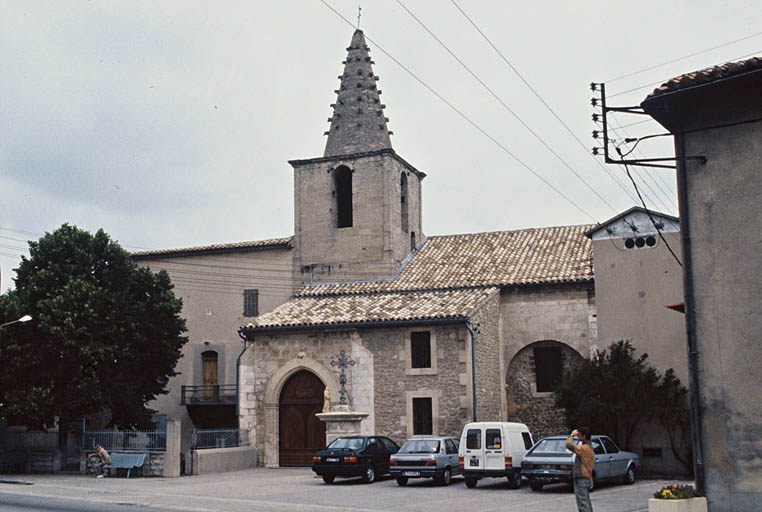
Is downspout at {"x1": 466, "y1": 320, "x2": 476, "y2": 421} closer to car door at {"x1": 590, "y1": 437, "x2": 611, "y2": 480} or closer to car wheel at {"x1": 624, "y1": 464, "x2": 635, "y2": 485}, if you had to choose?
car wheel at {"x1": 624, "y1": 464, "x2": 635, "y2": 485}

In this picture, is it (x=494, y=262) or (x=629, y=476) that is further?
(x=494, y=262)

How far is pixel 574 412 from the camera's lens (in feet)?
86.7

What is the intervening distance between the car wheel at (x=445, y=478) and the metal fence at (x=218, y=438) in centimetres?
864

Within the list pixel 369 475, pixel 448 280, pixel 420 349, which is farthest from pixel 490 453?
pixel 448 280

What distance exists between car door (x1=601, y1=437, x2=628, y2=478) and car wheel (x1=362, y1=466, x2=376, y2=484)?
653 centimetres

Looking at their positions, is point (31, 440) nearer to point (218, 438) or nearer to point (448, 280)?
point (218, 438)

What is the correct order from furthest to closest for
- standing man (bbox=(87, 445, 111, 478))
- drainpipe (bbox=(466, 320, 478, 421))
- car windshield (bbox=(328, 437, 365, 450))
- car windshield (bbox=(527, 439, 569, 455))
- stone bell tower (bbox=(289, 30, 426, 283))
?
stone bell tower (bbox=(289, 30, 426, 283)) < drainpipe (bbox=(466, 320, 478, 421)) < standing man (bbox=(87, 445, 111, 478)) < car windshield (bbox=(328, 437, 365, 450)) < car windshield (bbox=(527, 439, 569, 455))

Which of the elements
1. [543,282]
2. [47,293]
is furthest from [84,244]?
[543,282]

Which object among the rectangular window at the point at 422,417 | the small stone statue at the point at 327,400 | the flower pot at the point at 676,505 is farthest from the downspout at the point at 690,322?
the small stone statue at the point at 327,400

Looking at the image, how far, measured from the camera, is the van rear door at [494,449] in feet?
74.4

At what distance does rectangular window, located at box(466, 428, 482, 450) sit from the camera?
22984 mm

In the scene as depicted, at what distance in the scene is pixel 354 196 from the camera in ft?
123

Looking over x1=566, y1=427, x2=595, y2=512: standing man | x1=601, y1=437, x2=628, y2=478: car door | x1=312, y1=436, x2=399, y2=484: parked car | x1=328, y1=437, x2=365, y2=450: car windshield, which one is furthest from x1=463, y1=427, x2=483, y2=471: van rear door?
x1=566, y1=427, x2=595, y2=512: standing man

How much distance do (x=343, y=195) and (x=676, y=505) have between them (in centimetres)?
2664
